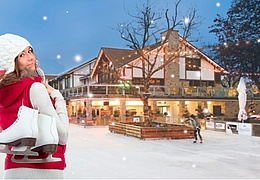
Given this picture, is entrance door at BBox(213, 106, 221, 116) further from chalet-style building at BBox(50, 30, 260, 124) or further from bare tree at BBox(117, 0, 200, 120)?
bare tree at BBox(117, 0, 200, 120)

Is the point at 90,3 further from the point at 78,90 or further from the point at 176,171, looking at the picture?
the point at 176,171

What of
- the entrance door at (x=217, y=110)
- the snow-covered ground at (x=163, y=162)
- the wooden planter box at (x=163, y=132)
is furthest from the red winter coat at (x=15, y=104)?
the entrance door at (x=217, y=110)

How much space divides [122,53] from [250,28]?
1300 cm

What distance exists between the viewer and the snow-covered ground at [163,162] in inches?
275

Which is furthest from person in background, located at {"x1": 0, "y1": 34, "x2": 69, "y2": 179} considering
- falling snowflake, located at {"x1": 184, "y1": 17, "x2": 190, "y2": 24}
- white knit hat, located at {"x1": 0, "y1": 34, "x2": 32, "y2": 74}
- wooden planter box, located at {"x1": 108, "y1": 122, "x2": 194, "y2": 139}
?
falling snowflake, located at {"x1": 184, "y1": 17, "x2": 190, "y2": 24}

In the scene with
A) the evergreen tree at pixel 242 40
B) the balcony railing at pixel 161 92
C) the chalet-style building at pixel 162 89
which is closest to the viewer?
the evergreen tree at pixel 242 40

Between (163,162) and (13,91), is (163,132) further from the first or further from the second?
(13,91)

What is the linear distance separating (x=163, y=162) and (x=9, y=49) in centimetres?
753

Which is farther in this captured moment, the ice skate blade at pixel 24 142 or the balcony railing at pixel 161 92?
the balcony railing at pixel 161 92

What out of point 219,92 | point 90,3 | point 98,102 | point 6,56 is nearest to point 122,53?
point 98,102

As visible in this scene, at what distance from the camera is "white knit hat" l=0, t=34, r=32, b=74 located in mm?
1527

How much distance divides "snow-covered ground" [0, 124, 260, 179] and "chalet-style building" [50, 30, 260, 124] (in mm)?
11983

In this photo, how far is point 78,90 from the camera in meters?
27.2

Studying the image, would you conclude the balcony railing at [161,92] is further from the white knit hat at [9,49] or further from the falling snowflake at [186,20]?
the white knit hat at [9,49]
